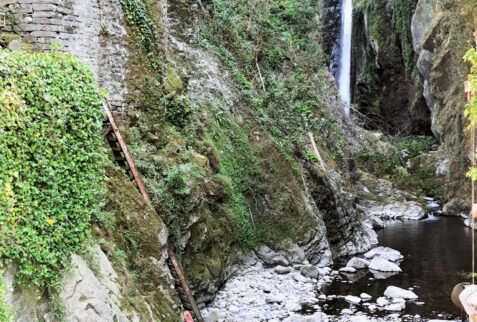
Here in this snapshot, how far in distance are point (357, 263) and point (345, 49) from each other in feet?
77.4

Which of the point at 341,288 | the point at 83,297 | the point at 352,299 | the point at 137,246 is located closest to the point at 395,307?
the point at 352,299

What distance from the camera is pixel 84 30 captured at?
8.48m

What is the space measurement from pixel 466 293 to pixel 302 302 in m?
6.04

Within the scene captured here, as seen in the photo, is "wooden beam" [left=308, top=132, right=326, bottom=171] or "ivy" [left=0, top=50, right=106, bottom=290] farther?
"wooden beam" [left=308, top=132, right=326, bottom=171]

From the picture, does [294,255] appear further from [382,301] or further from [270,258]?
[382,301]

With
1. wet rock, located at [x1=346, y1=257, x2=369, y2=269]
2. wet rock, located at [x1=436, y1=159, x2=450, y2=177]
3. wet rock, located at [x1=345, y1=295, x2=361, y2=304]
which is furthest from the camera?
wet rock, located at [x1=436, y1=159, x2=450, y2=177]

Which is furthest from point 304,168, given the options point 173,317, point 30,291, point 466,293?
point 30,291

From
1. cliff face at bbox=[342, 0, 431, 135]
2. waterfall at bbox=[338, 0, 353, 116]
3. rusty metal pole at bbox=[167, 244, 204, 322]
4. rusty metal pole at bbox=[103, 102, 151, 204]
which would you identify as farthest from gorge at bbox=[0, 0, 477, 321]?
waterfall at bbox=[338, 0, 353, 116]

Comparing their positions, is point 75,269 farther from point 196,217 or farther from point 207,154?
point 207,154

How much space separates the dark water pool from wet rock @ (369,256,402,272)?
297 millimetres

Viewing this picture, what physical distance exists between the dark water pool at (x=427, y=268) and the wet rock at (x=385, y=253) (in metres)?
0.28

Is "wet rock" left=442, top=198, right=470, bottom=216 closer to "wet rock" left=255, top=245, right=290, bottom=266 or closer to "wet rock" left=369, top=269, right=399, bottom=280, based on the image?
"wet rock" left=369, top=269, right=399, bottom=280

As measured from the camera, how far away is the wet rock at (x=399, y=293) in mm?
11500

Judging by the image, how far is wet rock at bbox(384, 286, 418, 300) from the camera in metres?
11.5
